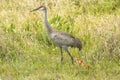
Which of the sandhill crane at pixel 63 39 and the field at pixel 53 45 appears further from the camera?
the sandhill crane at pixel 63 39

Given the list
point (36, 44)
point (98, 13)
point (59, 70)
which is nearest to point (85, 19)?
point (98, 13)

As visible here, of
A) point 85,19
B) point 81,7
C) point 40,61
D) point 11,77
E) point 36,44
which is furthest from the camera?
point 81,7

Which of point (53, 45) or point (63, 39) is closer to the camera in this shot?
point (63, 39)

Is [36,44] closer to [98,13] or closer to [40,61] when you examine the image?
[40,61]

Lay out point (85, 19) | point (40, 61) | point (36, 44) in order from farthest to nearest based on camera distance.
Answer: point (85, 19) → point (36, 44) → point (40, 61)

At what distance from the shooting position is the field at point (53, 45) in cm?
969

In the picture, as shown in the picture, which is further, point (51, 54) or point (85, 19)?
point (85, 19)

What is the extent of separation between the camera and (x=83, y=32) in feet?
38.0

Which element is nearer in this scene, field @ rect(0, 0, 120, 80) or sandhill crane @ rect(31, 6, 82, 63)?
field @ rect(0, 0, 120, 80)

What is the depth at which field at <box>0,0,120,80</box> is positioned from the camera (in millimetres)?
9689

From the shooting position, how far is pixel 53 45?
1124cm

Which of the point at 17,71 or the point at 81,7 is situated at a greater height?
the point at 81,7

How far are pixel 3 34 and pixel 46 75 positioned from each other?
1715 millimetres

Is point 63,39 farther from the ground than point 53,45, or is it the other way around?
point 63,39
